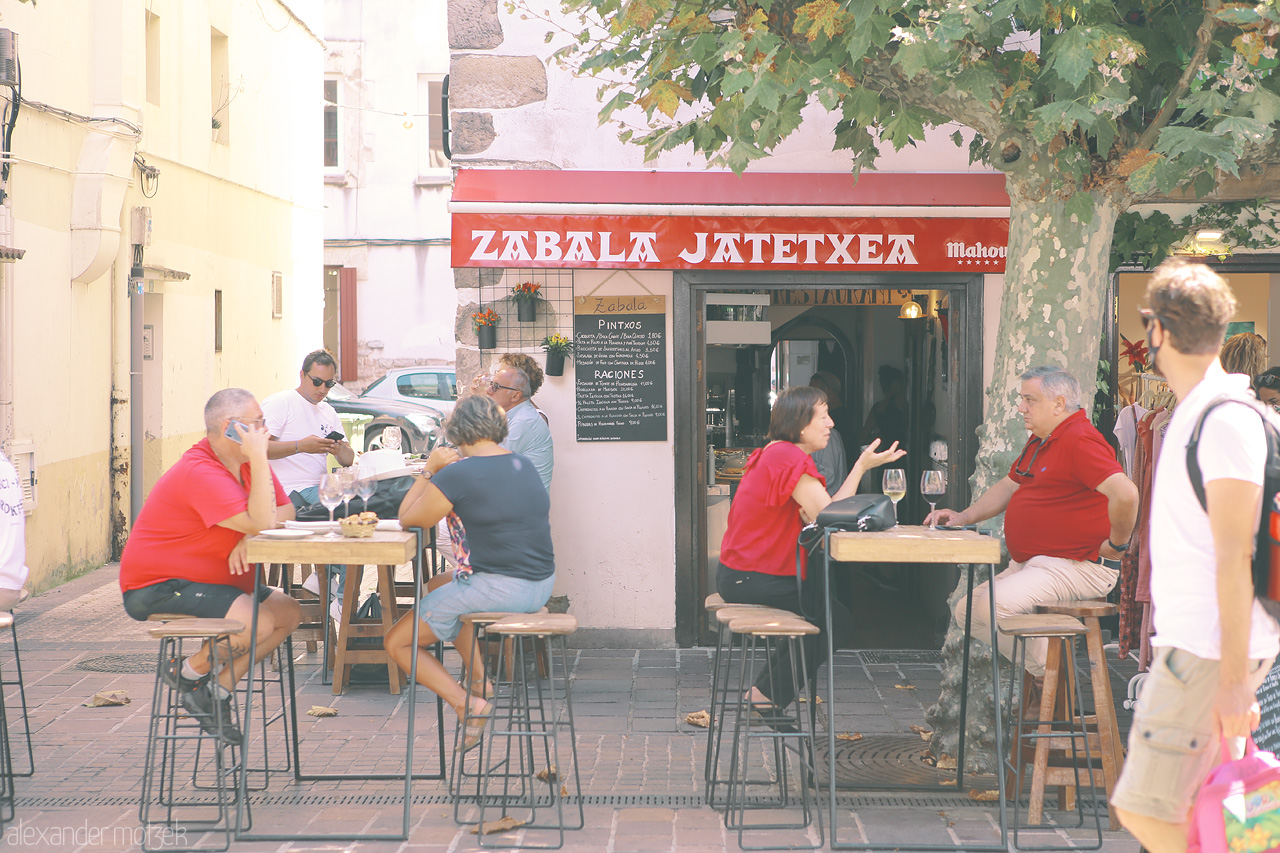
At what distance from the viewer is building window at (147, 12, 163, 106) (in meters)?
11.6

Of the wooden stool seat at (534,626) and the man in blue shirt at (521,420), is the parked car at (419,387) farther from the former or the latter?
the wooden stool seat at (534,626)

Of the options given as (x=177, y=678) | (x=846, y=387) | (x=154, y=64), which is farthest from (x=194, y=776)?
(x=154, y=64)

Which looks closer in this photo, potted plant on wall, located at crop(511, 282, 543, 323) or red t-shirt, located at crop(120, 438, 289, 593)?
red t-shirt, located at crop(120, 438, 289, 593)

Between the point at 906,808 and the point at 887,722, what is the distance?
3.87ft

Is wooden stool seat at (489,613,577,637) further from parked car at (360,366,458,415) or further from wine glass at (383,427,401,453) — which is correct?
parked car at (360,366,458,415)

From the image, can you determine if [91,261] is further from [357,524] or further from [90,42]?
[357,524]

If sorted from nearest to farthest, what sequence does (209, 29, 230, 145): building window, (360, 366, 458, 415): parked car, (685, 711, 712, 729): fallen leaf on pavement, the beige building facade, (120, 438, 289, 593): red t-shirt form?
(120, 438, 289, 593): red t-shirt, (685, 711, 712, 729): fallen leaf on pavement, the beige building facade, (209, 29, 230, 145): building window, (360, 366, 458, 415): parked car

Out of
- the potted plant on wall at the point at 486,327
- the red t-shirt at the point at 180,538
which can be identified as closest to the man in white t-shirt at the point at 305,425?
the potted plant on wall at the point at 486,327

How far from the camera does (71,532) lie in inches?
376

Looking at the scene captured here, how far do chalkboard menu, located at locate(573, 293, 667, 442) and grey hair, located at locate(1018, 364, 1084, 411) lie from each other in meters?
2.81

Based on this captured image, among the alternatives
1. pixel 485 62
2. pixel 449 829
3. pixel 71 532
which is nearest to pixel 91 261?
pixel 71 532

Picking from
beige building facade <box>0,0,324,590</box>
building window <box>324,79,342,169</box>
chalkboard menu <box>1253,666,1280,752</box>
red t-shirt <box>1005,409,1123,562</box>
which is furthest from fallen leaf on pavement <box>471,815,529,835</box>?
building window <box>324,79,342,169</box>

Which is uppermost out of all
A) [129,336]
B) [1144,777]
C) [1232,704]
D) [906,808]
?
[129,336]

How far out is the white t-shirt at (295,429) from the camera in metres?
6.98
